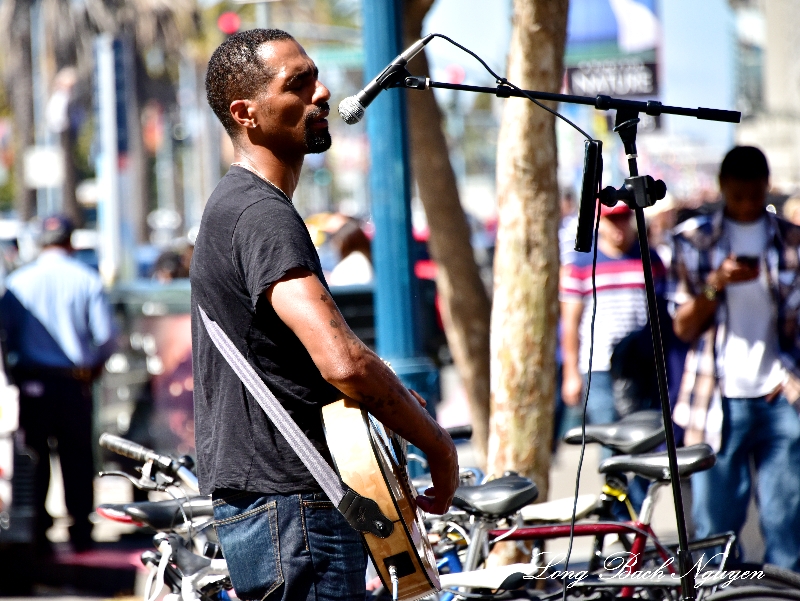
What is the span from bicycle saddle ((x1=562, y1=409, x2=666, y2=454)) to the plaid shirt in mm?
743

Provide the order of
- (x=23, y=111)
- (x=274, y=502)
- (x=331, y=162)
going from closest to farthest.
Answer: (x=274, y=502) → (x=23, y=111) → (x=331, y=162)

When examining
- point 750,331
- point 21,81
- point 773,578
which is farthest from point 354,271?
point 21,81

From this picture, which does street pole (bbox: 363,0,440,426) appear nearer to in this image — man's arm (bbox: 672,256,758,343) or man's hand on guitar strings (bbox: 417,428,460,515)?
man's arm (bbox: 672,256,758,343)

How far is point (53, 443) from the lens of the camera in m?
7.15

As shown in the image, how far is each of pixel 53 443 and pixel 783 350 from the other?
15.8 ft

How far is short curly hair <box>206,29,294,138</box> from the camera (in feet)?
8.17

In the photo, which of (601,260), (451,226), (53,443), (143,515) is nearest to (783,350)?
(601,260)

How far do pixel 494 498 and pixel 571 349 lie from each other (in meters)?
3.03

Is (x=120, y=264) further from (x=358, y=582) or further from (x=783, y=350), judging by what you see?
(x=358, y=582)

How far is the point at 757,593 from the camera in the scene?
3447 mm

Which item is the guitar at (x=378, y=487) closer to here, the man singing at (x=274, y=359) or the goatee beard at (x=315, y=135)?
the man singing at (x=274, y=359)

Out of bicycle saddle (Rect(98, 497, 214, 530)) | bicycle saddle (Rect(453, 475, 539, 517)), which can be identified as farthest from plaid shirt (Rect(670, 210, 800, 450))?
bicycle saddle (Rect(98, 497, 214, 530))

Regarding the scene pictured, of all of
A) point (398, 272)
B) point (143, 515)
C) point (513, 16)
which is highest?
point (513, 16)

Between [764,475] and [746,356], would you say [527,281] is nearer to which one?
[746,356]
